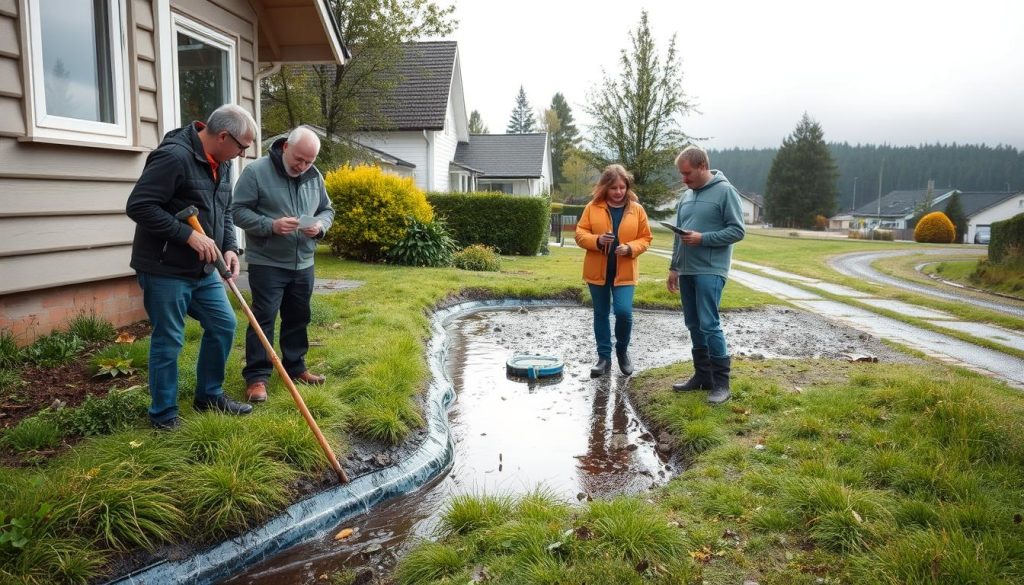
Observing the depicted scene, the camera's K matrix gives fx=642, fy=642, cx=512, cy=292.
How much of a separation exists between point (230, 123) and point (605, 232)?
3.37m

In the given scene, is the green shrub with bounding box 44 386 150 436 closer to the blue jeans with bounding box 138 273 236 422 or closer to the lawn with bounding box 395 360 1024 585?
the blue jeans with bounding box 138 273 236 422

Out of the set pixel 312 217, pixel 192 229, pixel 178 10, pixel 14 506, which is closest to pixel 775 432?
pixel 312 217

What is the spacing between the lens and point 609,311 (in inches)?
238

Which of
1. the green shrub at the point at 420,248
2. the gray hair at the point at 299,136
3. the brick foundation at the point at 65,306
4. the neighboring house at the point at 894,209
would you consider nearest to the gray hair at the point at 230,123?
the gray hair at the point at 299,136

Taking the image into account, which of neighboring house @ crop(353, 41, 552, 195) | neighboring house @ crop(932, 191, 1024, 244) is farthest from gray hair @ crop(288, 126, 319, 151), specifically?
neighboring house @ crop(932, 191, 1024, 244)

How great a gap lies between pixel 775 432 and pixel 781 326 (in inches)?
204

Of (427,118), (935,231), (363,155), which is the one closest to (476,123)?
(935,231)

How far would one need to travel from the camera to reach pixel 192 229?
11.5ft

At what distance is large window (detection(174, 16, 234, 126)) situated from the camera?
22.5 ft

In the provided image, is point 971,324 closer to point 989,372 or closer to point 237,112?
point 989,372

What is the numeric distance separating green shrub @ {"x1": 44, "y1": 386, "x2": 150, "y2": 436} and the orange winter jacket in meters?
3.64

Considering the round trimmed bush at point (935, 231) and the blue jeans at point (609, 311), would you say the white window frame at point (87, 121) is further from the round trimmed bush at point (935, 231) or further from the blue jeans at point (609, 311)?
the round trimmed bush at point (935, 231)

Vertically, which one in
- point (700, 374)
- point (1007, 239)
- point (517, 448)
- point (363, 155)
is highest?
point (363, 155)

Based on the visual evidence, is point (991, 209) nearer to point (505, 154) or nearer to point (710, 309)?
point (505, 154)
